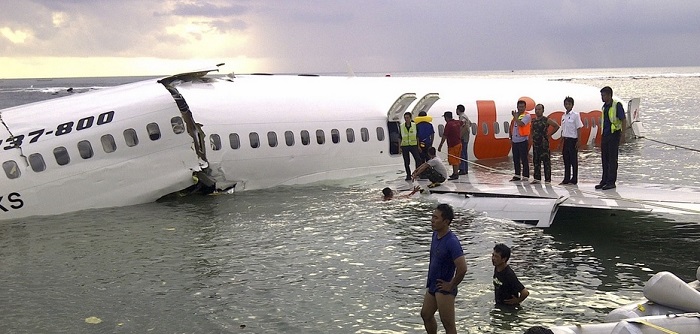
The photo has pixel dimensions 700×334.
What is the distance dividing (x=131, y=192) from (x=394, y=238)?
743 centimetres

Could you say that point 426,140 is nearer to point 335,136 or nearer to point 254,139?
point 335,136

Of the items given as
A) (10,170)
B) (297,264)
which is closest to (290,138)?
(10,170)

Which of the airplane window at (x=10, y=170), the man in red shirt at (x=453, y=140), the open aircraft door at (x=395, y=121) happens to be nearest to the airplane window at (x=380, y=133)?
the open aircraft door at (x=395, y=121)

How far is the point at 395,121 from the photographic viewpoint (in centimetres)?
2294

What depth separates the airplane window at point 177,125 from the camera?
62.2ft

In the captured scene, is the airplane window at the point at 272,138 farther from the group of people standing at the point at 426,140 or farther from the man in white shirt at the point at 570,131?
the man in white shirt at the point at 570,131

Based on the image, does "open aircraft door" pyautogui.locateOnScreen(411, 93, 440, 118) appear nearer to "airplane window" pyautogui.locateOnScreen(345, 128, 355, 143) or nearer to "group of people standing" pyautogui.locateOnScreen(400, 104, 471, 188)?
"group of people standing" pyautogui.locateOnScreen(400, 104, 471, 188)

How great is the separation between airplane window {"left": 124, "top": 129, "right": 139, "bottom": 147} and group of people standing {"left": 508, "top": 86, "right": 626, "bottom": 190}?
9970 mm

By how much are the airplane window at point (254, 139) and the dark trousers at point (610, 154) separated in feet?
30.4

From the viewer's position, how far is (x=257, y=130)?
66.7 ft

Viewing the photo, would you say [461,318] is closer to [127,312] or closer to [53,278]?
[127,312]

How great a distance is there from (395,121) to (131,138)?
8.49m

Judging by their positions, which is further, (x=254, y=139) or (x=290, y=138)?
(x=290, y=138)

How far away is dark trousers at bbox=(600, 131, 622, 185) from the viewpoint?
16.2 meters
